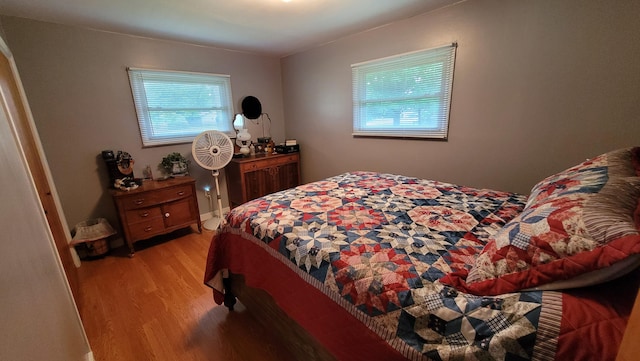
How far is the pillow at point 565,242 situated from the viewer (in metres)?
0.66

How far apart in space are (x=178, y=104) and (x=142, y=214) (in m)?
1.40

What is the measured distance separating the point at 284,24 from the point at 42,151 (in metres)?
2.59

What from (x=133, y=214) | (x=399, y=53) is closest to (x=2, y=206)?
(x=133, y=214)

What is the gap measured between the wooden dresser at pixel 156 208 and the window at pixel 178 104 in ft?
2.09

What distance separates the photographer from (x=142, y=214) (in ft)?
8.52

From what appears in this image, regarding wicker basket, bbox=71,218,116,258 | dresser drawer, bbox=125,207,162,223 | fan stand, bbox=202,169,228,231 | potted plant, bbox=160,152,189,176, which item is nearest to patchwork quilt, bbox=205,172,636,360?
dresser drawer, bbox=125,207,162,223

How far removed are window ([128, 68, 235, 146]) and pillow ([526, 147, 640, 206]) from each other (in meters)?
3.48

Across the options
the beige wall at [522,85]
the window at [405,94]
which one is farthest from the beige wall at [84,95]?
the beige wall at [522,85]

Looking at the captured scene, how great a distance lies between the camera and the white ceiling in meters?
A: 2.01

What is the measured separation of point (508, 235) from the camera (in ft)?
2.97

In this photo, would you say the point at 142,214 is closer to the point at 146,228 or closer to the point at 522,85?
the point at 146,228

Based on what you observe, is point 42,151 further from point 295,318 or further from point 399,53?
point 399,53

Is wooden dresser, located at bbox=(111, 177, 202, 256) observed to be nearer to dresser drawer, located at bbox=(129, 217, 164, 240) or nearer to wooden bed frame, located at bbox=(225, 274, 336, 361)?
dresser drawer, located at bbox=(129, 217, 164, 240)

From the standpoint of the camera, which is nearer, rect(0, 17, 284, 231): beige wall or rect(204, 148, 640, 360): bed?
rect(204, 148, 640, 360): bed
